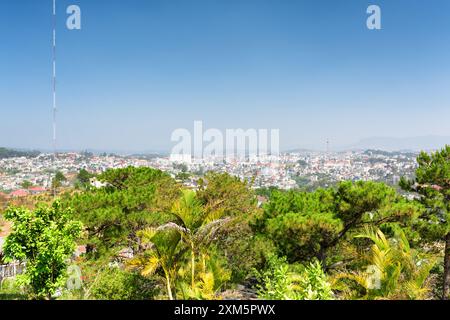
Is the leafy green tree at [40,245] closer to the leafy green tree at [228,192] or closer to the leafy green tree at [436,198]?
the leafy green tree at [228,192]

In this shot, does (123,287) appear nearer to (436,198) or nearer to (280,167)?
(436,198)

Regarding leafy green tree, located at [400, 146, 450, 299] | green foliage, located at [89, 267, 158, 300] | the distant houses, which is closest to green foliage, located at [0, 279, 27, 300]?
green foliage, located at [89, 267, 158, 300]

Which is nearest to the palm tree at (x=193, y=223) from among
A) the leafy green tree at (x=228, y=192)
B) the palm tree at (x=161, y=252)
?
the palm tree at (x=161, y=252)

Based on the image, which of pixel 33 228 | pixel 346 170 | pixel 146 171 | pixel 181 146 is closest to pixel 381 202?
pixel 181 146

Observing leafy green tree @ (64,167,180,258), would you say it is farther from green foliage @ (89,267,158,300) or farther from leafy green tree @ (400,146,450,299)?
leafy green tree @ (400,146,450,299)

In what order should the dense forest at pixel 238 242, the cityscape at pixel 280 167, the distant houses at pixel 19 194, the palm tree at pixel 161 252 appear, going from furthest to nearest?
the cityscape at pixel 280 167 → the distant houses at pixel 19 194 → the palm tree at pixel 161 252 → the dense forest at pixel 238 242
